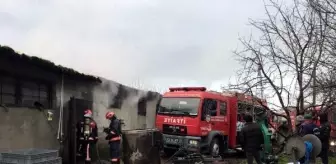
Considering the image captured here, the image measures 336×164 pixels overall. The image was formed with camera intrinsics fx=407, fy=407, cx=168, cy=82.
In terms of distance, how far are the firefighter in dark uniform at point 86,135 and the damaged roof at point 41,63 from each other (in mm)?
1107

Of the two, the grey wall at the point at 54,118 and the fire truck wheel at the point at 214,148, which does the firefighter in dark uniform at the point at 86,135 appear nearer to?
the grey wall at the point at 54,118

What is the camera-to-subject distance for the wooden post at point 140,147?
11.3 metres

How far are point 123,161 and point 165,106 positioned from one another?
357 centimetres

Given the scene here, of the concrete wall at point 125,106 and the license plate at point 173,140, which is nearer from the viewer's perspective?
the concrete wall at point 125,106

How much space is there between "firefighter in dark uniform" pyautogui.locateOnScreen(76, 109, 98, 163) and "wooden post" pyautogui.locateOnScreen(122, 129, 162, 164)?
90cm

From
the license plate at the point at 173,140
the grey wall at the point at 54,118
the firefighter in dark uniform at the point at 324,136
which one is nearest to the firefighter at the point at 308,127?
the firefighter in dark uniform at the point at 324,136

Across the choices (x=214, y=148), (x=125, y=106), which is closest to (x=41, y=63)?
(x=125, y=106)

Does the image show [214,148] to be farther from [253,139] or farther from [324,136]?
[253,139]

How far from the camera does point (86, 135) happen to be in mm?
11172

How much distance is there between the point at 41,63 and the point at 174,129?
19.9ft

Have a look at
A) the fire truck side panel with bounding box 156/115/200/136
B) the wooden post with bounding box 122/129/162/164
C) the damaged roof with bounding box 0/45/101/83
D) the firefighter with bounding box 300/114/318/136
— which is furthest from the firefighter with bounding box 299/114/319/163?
the damaged roof with bounding box 0/45/101/83

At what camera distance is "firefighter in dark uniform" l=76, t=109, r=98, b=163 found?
11047mm

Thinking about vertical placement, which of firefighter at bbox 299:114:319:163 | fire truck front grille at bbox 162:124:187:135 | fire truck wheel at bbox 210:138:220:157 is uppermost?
firefighter at bbox 299:114:319:163

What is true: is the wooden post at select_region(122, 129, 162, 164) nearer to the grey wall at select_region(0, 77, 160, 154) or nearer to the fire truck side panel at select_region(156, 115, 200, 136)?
the grey wall at select_region(0, 77, 160, 154)
